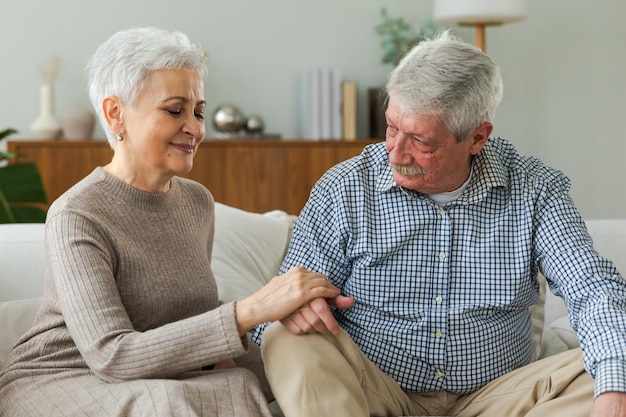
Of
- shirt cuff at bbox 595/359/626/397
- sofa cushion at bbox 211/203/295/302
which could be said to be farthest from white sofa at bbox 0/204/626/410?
shirt cuff at bbox 595/359/626/397

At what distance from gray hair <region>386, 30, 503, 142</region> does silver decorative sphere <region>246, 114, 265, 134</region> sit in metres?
2.84

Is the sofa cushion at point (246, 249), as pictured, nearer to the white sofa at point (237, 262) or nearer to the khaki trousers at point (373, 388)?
the white sofa at point (237, 262)

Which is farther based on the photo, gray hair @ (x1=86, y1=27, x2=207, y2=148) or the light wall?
the light wall

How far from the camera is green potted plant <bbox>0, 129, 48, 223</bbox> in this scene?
12.4 feet

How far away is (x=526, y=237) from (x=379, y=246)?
0.33 meters

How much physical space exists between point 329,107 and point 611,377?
3336mm

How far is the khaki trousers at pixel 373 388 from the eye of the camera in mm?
1777

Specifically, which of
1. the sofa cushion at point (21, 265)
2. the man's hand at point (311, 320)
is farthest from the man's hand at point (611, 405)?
the sofa cushion at point (21, 265)

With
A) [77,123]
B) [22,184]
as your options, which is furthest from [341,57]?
[22,184]

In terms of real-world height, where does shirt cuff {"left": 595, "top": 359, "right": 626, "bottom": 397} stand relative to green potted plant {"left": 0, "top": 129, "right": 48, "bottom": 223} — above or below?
above

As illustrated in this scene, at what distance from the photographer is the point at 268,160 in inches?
186

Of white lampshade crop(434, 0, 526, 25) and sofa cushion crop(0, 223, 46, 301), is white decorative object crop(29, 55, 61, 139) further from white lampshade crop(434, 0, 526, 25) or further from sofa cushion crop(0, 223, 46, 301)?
sofa cushion crop(0, 223, 46, 301)

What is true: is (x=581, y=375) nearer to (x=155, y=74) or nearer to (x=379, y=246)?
(x=379, y=246)

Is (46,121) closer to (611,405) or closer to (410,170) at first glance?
(410,170)
